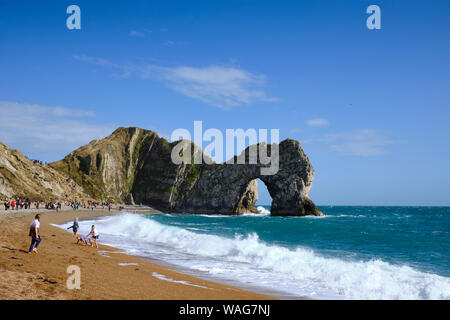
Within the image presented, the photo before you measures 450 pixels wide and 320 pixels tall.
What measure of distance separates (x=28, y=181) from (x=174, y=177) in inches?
2023

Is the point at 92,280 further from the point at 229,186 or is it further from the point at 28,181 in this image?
the point at 229,186

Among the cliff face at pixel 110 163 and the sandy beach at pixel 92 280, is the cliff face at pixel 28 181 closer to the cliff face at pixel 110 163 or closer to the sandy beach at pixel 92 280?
the cliff face at pixel 110 163

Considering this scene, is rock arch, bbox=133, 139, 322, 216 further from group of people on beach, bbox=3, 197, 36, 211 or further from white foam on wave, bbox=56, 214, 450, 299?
white foam on wave, bbox=56, 214, 450, 299

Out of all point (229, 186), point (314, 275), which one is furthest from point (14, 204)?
point (229, 186)

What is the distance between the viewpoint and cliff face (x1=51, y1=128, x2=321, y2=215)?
3661 inches

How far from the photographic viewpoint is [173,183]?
11731cm

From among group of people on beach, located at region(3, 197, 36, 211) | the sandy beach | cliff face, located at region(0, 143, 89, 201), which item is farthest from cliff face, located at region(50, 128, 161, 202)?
the sandy beach

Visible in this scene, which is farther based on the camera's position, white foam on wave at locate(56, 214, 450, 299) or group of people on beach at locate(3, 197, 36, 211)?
group of people on beach at locate(3, 197, 36, 211)

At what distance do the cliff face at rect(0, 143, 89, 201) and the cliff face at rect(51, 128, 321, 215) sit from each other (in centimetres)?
2168
